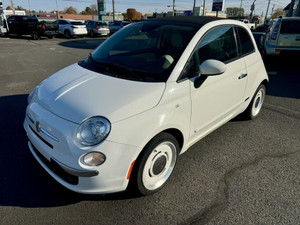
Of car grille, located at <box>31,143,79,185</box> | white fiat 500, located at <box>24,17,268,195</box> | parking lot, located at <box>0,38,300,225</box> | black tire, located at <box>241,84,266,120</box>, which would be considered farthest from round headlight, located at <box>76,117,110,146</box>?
black tire, located at <box>241,84,266,120</box>

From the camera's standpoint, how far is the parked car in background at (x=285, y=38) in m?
7.49

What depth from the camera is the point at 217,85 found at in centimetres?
266

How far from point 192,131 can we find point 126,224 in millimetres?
1175

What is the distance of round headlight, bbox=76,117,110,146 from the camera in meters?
1.79

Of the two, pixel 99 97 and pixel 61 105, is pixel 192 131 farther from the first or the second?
pixel 61 105

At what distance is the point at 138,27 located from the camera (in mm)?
3129

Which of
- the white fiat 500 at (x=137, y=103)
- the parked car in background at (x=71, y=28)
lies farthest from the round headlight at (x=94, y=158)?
the parked car in background at (x=71, y=28)

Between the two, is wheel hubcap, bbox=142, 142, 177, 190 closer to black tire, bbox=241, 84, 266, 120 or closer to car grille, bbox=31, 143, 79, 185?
car grille, bbox=31, 143, 79, 185

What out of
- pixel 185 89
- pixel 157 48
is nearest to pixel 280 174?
pixel 185 89

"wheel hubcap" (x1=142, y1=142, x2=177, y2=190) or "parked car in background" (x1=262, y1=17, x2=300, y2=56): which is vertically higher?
"parked car in background" (x1=262, y1=17, x2=300, y2=56)

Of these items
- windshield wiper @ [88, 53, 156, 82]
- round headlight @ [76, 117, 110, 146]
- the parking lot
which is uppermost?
windshield wiper @ [88, 53, 156, 82]

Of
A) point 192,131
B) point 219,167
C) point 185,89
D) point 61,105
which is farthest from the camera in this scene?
point 219,167

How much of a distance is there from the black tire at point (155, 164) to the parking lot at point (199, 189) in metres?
0.13

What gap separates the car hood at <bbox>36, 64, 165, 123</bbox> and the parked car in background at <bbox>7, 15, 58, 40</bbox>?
1706 centimetres
